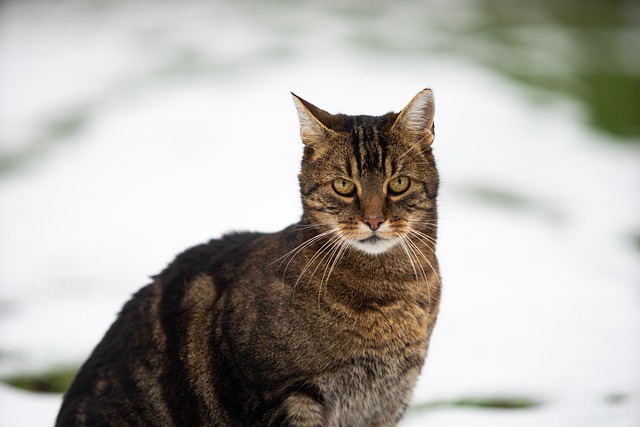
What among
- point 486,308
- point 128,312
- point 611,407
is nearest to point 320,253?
point 128,312

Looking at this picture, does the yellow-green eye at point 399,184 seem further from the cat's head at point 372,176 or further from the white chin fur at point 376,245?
the white chin fur at point 376,245

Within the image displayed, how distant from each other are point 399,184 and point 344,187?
211mm

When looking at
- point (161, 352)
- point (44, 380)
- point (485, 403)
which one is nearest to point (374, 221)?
point (161, 352)

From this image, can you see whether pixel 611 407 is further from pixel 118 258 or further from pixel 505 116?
pixel 505 116

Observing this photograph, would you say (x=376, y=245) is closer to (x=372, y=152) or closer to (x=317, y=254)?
(x=317, y=254)

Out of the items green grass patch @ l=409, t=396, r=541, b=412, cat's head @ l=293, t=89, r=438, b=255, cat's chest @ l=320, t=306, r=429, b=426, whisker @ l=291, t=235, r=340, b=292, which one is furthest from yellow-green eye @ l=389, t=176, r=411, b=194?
green grass patch @ l=409, t=396, r=541, b=412

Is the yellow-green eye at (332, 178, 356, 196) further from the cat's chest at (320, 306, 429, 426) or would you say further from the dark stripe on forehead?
the cat's chest at (320, 306, 429, 426)

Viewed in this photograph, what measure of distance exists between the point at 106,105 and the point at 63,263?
2.92 metres

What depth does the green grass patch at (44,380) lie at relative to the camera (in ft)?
14.7

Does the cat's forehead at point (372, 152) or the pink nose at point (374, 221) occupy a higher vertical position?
the cat's forehead at point (372, 152)

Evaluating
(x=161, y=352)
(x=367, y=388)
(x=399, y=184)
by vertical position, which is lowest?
(x=367, y=388)

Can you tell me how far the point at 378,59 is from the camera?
33.9 ft

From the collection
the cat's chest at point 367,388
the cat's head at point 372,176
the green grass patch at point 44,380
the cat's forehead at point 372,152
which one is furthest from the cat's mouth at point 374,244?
the green grass patch at point 44,380

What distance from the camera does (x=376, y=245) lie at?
10.3 ft
